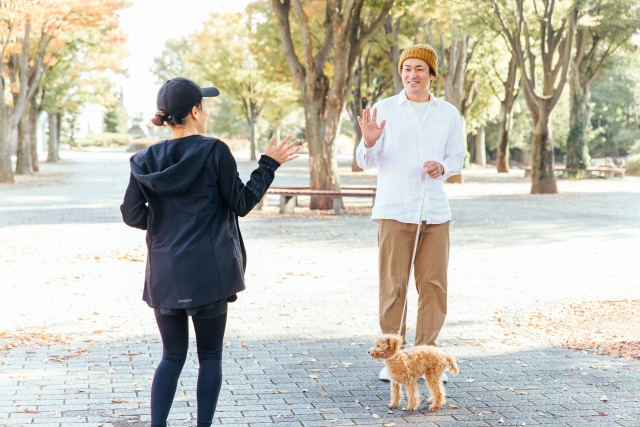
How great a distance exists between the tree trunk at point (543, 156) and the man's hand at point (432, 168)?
1996 cm

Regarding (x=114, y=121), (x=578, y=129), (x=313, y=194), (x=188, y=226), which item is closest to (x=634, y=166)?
(x=578, y=129)

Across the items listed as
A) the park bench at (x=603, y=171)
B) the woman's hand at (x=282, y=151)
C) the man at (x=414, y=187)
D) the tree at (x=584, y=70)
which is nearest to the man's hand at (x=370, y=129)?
the man at (x=414, y=187)

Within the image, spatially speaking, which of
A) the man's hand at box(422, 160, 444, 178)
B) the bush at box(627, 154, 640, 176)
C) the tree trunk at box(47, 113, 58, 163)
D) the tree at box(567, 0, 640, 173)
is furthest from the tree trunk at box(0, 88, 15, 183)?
the bush at box(627, 154, 640, 176)

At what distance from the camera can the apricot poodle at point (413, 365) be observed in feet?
15.1

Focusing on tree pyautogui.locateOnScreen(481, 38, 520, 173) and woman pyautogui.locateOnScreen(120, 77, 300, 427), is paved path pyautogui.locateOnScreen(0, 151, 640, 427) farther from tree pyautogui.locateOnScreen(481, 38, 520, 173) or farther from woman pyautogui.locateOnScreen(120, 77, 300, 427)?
tree pyautogui.locateOnScreen(481, 38, 520, 173)

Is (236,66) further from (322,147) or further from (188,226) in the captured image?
(188,226)

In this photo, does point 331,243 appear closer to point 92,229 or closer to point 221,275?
point 92,229

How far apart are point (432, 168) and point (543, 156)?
67.3 ft

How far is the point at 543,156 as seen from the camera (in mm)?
24562

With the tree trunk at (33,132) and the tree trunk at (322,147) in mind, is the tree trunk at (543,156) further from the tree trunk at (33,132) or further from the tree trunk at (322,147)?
the tree trunk at (33,132)

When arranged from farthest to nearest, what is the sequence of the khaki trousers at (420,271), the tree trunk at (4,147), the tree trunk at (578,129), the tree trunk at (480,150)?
1. the tree trunk at (480,150)
2. the tree trunk at (578,129)
3. the tree trunk at (4,147)
4. the khaki trousers at (420,271)

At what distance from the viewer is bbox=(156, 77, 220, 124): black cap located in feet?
12.1

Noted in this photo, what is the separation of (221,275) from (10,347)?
3.28m

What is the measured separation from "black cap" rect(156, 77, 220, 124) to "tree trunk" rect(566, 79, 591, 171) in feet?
106
